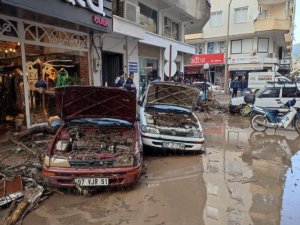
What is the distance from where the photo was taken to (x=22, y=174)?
529 centimetres

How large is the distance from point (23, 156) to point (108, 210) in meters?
3.15

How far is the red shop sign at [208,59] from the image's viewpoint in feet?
118

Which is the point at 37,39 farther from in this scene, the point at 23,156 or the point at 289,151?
the point at 289,151

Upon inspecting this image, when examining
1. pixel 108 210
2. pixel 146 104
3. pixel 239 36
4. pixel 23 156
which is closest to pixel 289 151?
pixel 146 104

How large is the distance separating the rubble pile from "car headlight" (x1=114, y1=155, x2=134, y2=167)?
4.21 feet

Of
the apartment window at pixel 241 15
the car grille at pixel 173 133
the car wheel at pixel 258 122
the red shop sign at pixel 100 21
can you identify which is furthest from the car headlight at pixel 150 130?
the apartment window at pixel 241 15

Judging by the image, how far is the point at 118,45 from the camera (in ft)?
41.7

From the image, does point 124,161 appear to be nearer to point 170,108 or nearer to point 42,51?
point 170,108

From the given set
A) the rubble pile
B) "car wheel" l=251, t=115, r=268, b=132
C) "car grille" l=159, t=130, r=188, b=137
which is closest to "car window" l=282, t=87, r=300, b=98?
"car wheel" l=251, t=115, r=268, b=132

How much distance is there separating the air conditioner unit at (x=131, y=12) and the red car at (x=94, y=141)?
7069mm

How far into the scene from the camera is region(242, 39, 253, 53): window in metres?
35.1

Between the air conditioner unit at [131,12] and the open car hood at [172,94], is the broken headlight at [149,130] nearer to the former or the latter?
the open car hood at [172,94]

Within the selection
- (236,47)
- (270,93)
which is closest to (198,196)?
(270,93)

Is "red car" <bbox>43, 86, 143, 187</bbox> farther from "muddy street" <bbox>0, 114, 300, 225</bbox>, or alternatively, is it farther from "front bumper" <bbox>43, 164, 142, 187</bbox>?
"muddy street" <bbox>0, 114, 300, 225</bbox>
